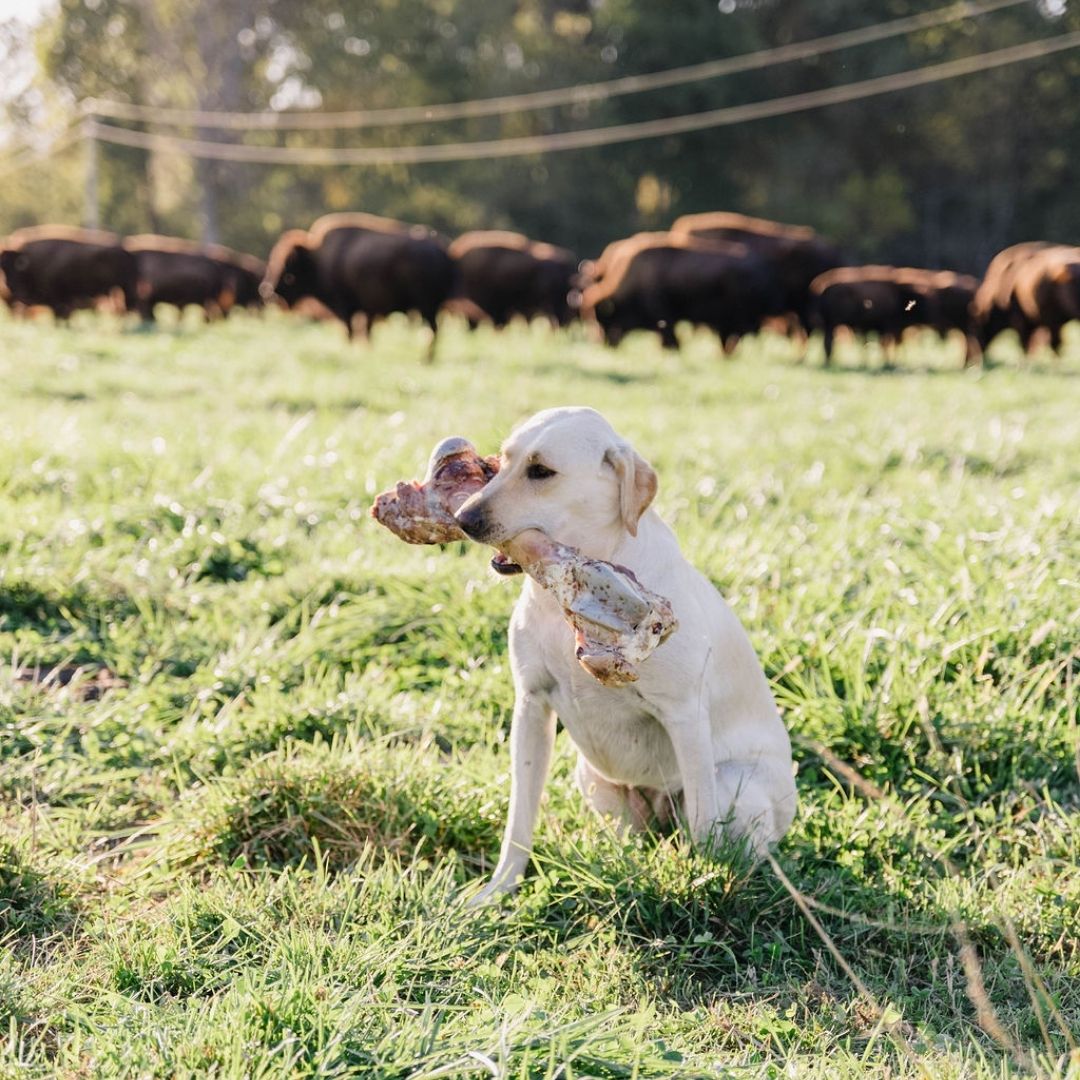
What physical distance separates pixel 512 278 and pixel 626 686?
19.4 m

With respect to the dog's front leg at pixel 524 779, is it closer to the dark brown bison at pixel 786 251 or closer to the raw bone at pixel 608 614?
the raw bone at pixel 608 614

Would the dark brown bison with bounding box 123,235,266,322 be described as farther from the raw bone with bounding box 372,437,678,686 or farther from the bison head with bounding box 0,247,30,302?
the raw bone with bounding box 372,437,678,686

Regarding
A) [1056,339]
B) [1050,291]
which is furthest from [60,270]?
[1056,339]

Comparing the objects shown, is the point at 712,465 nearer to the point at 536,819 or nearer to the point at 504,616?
the point at 504,616

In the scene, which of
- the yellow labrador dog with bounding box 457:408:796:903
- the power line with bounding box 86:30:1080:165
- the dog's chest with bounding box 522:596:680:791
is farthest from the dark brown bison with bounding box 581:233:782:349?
the dog's chest with bounding box 522:596:680:791

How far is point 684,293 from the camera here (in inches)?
767

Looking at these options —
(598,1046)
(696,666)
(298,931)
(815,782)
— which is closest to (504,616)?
(815,782)

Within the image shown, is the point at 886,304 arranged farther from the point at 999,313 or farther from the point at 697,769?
the point at 697,769

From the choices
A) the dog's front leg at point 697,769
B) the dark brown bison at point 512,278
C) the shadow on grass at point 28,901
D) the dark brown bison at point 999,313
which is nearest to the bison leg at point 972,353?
the dark brown bison at point 999,313

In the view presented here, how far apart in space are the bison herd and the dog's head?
15240 mm

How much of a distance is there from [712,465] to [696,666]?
429 cm

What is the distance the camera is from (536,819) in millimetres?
3365

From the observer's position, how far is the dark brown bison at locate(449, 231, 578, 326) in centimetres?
2194

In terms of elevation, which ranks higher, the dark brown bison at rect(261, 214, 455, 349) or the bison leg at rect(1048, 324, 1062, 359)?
the dark brown bison at rect(261, 214, 455, 349)
